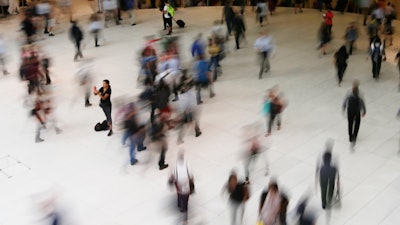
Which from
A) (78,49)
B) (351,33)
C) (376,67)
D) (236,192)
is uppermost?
(351,33)

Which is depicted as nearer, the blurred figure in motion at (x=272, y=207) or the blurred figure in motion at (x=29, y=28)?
the blurred figure in motion at (x=272, y=207)

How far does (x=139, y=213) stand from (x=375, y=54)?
27.8ft

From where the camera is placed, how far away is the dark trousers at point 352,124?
34.3ft

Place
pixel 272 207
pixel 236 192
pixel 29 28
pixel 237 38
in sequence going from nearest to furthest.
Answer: pixel 272 207 → pixel 236 192 → pixel 237 38 → pixel 29 28

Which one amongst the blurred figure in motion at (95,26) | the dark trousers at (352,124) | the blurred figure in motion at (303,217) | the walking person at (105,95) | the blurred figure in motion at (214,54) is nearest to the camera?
the blurred figure in motion at (303,217)

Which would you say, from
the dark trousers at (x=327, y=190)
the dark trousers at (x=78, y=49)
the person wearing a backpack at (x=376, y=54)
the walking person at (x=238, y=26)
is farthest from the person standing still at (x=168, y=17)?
the dark trousers at (x=327, y=190)

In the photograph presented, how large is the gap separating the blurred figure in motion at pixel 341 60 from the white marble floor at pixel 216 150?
1.18ft

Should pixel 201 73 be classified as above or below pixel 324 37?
below

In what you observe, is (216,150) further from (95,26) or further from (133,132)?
(95,26)

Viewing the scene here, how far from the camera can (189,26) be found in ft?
67.4

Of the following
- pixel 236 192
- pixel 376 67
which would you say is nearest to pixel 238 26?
pixel 376 67

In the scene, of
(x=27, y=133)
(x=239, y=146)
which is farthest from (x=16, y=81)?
(x=239, y=146)

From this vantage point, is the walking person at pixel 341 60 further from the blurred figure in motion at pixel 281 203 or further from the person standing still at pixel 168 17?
the person standing still at pixel 168 17

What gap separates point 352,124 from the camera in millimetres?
10617
